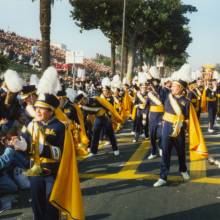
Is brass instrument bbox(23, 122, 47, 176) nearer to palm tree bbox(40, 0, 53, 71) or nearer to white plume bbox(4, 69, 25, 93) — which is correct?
white plume bbox(4, 69, 25, 93)

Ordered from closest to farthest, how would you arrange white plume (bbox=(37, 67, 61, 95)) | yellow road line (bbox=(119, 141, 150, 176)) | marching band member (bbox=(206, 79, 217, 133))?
white plume (bbox=(37, 67, 61, 95)), yellow road line (bbox=(119, 141, 150, 176)), marching band member (bbox=(206, 79, 217, 133))

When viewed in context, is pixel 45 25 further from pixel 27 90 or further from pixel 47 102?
pixel 47 102

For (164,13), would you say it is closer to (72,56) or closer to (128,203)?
(72,56)

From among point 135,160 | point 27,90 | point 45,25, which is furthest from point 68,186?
point 45,25

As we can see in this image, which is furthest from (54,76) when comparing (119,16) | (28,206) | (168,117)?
(119,16)

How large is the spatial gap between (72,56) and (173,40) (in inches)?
1100

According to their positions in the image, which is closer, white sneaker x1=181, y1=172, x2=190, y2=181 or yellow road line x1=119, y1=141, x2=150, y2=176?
white sneaker x1=181, y1=172, x2=190, y2=181

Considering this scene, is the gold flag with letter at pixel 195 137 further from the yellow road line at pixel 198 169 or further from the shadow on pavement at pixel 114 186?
the shadow on pavement at pixel 114 186

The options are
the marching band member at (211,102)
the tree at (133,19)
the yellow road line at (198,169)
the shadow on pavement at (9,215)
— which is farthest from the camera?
the tree at (133,19)

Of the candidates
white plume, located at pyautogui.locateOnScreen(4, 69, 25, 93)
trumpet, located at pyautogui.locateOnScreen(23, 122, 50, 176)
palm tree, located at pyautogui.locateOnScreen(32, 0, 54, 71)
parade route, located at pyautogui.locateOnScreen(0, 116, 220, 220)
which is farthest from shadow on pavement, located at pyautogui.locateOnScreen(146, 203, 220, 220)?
palm tree, located at pyautogui.locateOnScreen(32, 0, 54, 71)

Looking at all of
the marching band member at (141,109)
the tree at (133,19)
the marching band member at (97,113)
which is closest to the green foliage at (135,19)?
the tree at (133,19)

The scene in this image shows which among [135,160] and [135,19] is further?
[135,19]

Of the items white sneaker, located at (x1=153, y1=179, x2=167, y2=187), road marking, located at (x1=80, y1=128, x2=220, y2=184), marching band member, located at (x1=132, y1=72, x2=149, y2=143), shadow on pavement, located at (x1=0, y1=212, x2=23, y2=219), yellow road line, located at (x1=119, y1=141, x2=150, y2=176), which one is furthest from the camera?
marching band member, located at (x1=132, y1=72, x2=149, y2=143)

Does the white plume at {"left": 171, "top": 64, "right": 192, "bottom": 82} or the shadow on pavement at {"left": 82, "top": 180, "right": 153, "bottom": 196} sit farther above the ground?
the white plume at {"left": 171, "top": 64, "right": 192, "bottom": 82}
